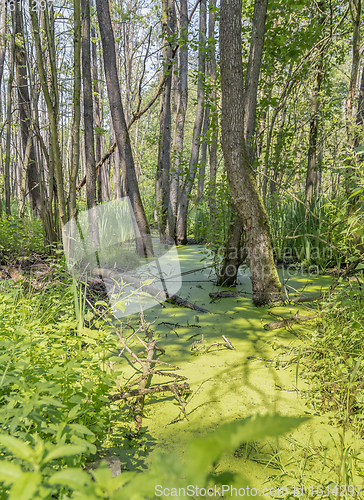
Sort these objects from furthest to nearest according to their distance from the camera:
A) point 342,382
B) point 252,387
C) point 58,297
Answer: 1. point 58,297
2. point 252,387
3. point 342,382

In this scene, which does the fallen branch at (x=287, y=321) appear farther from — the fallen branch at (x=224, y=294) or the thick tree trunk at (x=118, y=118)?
the thick tree trunk at (x=118, y=118)

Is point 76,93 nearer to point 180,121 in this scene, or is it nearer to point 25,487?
point 25,487

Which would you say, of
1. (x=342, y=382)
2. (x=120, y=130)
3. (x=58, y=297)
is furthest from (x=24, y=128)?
(x=342, y=382)

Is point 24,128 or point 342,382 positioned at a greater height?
point 24,128

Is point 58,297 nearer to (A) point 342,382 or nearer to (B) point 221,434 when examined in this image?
(A) point 342,382

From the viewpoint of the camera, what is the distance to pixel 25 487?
1.30 feet

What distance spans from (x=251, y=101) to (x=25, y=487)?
3.01m

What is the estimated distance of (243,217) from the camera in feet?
8.75

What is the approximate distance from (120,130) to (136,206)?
99 cm

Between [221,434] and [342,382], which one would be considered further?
[342,382]

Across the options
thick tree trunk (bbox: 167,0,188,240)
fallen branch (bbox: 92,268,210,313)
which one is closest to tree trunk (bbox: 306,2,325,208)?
thick tree trunk (bbox: 167,0,188,240)

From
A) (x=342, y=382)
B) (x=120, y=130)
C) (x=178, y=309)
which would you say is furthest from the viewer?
(x=120, y=130)

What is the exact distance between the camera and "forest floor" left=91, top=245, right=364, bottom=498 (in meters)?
1.13

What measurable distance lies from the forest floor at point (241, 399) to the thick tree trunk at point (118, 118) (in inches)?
75.9
